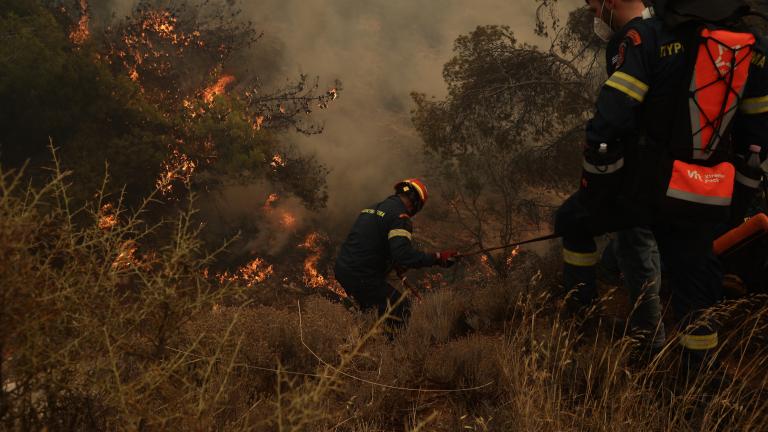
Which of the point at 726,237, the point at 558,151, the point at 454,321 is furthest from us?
the point at 558,151

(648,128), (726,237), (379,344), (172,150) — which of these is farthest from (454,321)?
(172,150)

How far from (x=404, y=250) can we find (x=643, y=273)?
2124mm

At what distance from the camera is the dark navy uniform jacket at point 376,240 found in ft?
16.1

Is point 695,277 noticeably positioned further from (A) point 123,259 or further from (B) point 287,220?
(B) point 287,220

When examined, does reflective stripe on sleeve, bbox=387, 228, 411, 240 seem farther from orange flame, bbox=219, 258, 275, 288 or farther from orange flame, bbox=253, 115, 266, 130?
orange flame, bbox=253, 115, 266, 130

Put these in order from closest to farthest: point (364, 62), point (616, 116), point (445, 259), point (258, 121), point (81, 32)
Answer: point (616, 116) → point (445, 259) → point (81, 32) → point (258, 121) → point (364, 62)

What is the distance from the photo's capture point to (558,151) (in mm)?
9234

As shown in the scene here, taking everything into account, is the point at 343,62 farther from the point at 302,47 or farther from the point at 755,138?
the point at 755,138

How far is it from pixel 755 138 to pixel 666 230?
0.58 meters

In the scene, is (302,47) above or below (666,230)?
above

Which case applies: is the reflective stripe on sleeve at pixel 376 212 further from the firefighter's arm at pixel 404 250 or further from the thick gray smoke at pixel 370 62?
the thick gray smoke at pixel 370 62

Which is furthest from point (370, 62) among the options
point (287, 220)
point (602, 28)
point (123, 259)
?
point (123, 259)

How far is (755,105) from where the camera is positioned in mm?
2520

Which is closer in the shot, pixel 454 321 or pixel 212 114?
pixel 454 321
